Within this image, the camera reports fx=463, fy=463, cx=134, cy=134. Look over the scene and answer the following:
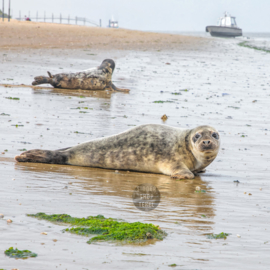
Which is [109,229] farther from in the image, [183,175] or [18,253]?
[183,175]

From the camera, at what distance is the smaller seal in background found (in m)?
4.10

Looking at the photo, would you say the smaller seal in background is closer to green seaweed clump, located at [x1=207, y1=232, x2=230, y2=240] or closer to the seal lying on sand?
green seaweed clump, located at [x1=207, y1=232, x2=230, y2=240]

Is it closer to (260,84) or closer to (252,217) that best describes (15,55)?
(260,84)

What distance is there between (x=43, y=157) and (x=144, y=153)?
1243 mm

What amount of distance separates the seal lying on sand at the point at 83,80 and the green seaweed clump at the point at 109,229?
9.02 metres

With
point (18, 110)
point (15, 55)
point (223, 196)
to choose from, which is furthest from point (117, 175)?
point (15, 55)

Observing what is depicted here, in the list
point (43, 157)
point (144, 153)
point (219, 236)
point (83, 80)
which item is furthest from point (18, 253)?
point (83, 80)

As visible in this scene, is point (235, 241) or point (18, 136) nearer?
point (235, 241)

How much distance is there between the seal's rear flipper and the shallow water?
0.13 metres

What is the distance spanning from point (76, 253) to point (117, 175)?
258 cm

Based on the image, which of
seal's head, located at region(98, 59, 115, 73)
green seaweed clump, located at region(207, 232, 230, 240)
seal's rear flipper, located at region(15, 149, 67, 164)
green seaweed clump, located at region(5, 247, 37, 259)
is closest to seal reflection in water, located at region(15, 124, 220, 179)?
seal's rear flipper, located at region(15, 149, 67, 164)

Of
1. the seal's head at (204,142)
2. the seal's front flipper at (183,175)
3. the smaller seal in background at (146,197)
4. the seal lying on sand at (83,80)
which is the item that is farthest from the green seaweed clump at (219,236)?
the seal lying on sand at (83,80)

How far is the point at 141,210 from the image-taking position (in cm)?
397

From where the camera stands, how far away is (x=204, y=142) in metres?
5.51
